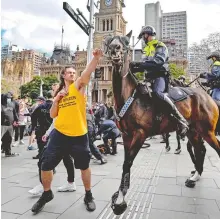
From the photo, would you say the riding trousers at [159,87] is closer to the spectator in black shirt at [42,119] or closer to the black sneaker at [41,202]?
the black sneaker at [41,202]

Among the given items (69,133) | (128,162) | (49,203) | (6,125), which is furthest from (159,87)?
(6,125)

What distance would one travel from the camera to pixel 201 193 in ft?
14.5

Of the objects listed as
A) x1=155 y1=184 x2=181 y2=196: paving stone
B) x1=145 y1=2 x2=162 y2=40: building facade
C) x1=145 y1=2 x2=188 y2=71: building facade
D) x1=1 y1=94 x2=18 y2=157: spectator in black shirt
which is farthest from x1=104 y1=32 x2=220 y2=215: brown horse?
x1=145 y1=2 x2=188 y2=71: building facade

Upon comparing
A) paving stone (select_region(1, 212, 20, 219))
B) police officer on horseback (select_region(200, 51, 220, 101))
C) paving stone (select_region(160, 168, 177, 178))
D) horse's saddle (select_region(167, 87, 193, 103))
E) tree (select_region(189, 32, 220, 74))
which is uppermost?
tree (select_region(189, 32, 220, 74))

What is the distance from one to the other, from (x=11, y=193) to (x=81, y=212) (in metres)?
1.59

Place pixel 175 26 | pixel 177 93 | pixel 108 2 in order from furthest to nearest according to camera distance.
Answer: pixel 175 26 < pixel 108 2 < pixel 177 93

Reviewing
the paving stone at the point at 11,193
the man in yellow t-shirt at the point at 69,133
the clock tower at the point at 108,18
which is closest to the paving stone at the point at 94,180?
the paving stone at the point at 11,193

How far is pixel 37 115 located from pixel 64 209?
111 inches

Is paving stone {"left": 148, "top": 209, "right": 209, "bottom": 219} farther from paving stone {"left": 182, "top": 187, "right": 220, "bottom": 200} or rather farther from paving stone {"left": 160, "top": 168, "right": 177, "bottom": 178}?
paving stone {"left": 160, "top": 168, "right": 177, "bottom": 178}

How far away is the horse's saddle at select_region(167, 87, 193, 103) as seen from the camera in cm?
454

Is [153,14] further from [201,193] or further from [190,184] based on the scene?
[201,193]

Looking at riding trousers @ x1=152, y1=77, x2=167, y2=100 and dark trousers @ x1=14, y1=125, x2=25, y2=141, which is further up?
riding trousers @ x1=152, y1=77, x2=167, y2=100

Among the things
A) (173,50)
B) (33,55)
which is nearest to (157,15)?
(173,50)

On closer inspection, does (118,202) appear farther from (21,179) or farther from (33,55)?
(33,55)
